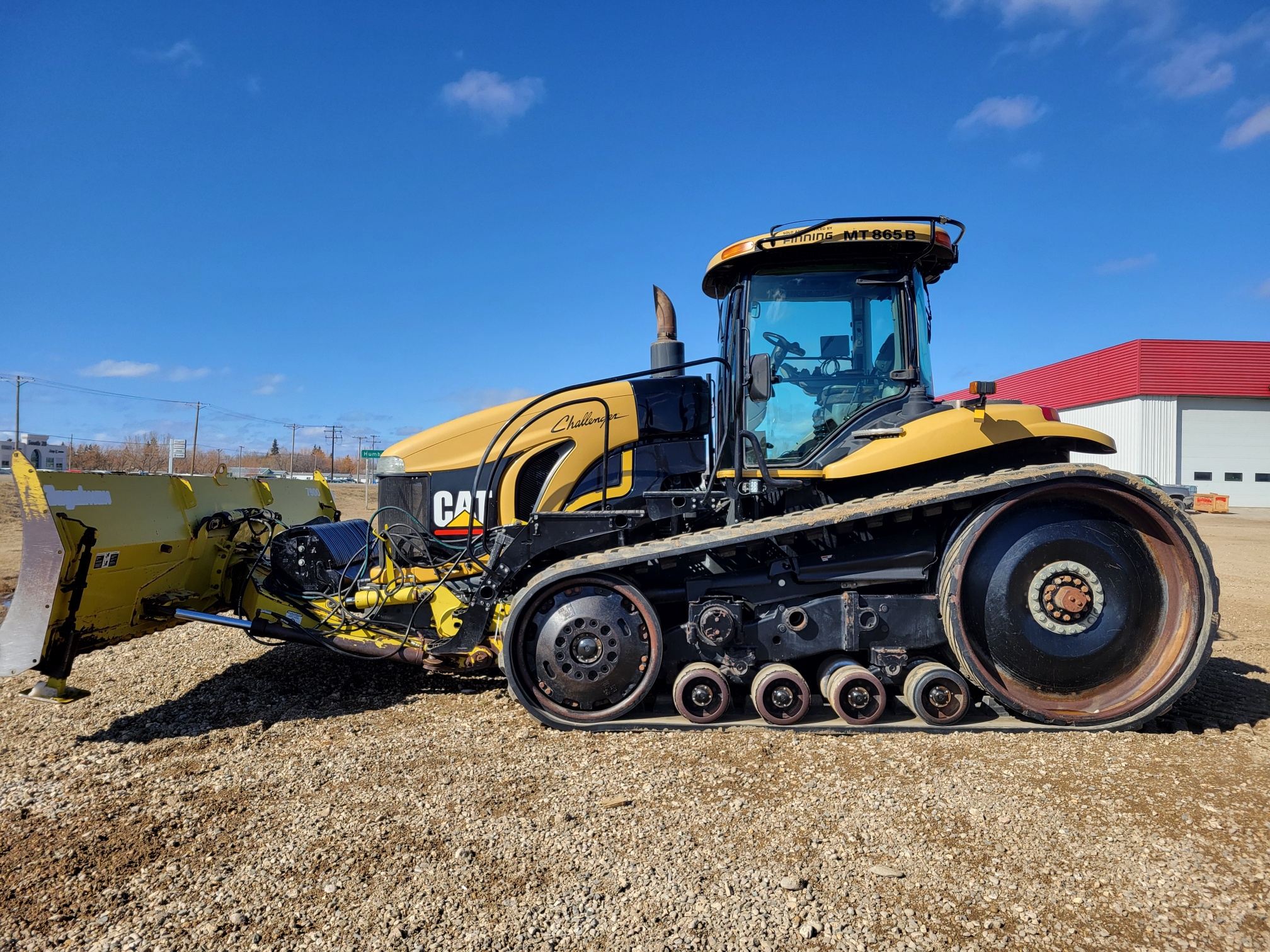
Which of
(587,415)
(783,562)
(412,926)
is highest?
(587,415)

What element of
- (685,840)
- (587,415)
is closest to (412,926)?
(685,840)

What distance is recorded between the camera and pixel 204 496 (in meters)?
5.38

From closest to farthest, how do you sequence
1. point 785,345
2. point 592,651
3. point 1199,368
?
point 592,651, point 785,345, point 1199,368

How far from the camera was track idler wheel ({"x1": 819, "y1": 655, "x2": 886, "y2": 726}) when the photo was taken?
158 inches

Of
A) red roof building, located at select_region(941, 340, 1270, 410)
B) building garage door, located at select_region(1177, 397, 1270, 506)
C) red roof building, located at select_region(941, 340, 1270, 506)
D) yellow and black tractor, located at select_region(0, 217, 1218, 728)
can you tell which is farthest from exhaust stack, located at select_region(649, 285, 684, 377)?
building garage door, located at select_region(1177, 397, 1270, 506)

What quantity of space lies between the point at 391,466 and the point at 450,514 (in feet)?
1.78

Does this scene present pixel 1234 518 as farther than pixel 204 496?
Yes

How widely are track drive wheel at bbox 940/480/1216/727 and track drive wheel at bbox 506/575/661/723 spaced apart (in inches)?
67.9

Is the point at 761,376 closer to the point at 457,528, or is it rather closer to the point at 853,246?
the point at 853,246

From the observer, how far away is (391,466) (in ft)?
16.2

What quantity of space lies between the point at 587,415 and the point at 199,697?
3.12 metres

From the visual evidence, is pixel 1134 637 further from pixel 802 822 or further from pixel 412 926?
pixel 412 926

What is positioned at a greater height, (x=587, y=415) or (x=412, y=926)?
(x=587, y=415)

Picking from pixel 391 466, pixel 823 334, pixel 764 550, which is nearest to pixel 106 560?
pixel 391 466
